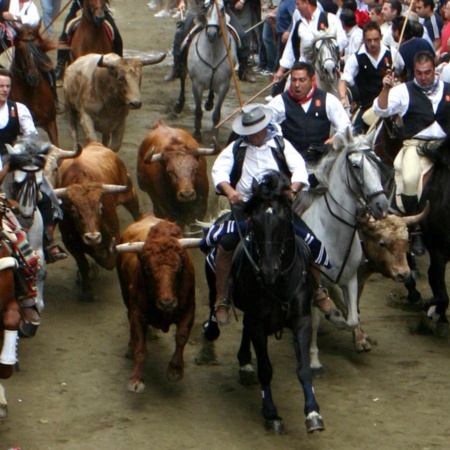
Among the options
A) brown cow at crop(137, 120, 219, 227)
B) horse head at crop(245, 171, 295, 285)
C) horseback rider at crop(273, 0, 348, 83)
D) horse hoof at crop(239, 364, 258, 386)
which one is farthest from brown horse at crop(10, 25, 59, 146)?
horse head at crop(245, 171, 295, 285)

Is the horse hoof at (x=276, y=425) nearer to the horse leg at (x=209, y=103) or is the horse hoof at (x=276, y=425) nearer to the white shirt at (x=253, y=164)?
the white shirt at (x=253, y=164)

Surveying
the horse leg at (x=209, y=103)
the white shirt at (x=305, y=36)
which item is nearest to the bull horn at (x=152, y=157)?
the white shirt at (x=305, y=36)

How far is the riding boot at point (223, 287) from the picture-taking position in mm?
10938

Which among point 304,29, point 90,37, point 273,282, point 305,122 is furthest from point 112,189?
point 90,37

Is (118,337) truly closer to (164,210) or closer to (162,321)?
(162,321)

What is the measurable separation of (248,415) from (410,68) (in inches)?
248

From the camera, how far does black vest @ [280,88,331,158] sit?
12.6m

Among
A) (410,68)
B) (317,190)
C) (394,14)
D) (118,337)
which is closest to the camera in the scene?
(317,190)

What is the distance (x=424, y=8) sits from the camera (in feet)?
59.3

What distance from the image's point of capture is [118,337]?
1291 cm

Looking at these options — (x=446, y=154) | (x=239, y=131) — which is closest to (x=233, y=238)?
(x=239, y=131)

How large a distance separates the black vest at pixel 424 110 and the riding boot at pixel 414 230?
2.46 ft

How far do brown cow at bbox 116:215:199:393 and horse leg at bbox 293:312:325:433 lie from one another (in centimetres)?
109

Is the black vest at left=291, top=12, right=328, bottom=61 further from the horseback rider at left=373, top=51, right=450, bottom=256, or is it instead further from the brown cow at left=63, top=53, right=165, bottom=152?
the horseback rider at left=373, top=51, right=450, bottom=256
